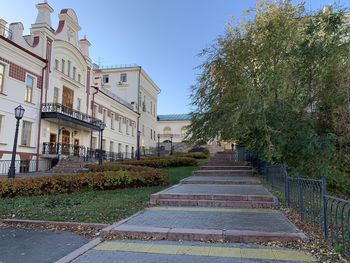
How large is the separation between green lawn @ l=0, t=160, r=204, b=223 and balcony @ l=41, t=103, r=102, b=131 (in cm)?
1338

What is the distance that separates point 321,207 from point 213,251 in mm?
2112

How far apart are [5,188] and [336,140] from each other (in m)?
12.6

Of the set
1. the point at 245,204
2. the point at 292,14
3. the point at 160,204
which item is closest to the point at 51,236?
the point at 160,204

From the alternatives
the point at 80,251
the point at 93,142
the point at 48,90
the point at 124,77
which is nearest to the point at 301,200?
the point at 80,251

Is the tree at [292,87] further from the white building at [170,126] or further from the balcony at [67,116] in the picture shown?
the white building at [170,126]

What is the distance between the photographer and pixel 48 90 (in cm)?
2439

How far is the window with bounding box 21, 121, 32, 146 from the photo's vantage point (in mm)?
21828

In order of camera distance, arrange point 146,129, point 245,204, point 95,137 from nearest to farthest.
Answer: point 245,204, point 95,137, point 146,129

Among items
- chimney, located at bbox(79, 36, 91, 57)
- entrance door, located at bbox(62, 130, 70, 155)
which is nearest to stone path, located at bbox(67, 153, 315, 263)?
entrance door, located at bbox(62, 130, 70, 155)

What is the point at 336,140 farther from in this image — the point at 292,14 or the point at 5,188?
the point at 5,188

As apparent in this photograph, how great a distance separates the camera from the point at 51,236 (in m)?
6.23

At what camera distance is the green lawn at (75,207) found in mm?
7645

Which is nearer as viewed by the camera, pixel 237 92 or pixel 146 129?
pixel 237 92

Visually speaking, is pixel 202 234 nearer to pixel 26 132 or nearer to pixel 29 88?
pixel 26 132
